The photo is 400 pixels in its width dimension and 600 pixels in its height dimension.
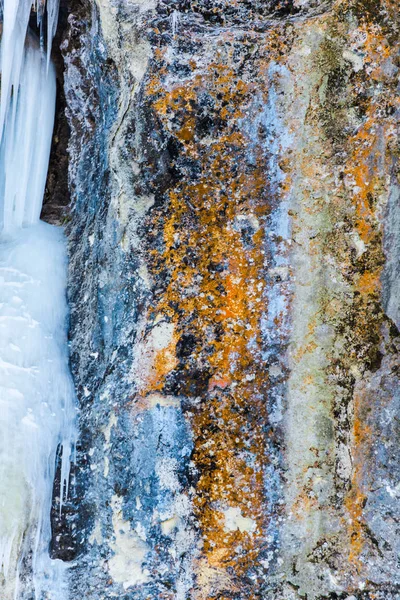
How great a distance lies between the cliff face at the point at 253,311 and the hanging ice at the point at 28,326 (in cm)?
12

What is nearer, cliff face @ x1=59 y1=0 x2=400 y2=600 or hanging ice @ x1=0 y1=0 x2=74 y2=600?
cliff face @ x1=59 y1=0 x2=400 y2=600

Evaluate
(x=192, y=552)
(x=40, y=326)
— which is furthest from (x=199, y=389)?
(x=40, y=326)

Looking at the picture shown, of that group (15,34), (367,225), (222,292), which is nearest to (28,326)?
(222,292)

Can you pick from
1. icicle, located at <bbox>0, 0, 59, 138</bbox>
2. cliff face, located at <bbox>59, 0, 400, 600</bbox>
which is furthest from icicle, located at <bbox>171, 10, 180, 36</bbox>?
icicle, located at <bbox>0, 0, 59, 138</bbox>

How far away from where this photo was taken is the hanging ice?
1.36 m

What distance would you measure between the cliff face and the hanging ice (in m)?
0.12

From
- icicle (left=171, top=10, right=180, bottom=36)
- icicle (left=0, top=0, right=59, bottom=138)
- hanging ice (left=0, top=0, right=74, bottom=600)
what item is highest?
icicle (left=171, top=10, right=180, bottom=36)

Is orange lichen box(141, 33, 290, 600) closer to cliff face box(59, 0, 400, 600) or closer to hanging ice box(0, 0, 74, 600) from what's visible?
cliff face box(59, 0, 400, 600)

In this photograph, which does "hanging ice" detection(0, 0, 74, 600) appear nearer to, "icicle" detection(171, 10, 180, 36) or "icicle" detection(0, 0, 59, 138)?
"icicle" detection(0, 0, 59, 138)

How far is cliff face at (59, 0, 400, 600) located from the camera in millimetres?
1241

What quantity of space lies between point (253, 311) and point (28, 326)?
0.57 metres

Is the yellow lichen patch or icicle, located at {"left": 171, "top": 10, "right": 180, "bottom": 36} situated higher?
icicle, located at {"left": 171, "top": 10, "right": 180, "bottom": 36}

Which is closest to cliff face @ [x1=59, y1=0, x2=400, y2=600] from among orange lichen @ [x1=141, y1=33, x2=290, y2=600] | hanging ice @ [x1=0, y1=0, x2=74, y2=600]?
orange lichen @ [x1=141, y1=33, x2=290, y2=600]

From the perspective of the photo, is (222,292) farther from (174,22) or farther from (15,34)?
(15,34)
